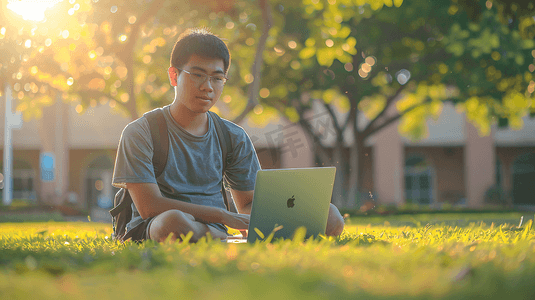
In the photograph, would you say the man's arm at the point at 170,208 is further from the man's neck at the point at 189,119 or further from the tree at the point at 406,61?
the tree at the point at 406,61

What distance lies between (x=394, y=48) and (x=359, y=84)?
1676mm

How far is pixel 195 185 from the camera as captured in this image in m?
3.69

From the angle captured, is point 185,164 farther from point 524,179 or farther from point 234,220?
point 524,179

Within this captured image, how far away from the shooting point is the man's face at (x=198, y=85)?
3.62 metres

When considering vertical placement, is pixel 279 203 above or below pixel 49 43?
below

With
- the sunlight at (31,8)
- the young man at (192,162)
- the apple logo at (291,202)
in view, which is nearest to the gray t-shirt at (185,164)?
the young man at (192,162)

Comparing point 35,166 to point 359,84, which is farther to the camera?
point 35,166

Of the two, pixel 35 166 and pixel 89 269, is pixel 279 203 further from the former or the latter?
pixel 35 166

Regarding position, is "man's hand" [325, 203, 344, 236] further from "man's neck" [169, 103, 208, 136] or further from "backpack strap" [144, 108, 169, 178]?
"backpack strap" [144, 108, 169, 178]

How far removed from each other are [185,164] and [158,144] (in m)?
0.25

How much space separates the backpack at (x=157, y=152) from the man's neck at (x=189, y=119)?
106mm

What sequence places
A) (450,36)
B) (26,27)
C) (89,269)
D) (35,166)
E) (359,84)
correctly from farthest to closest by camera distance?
1. (35,166)
2. (359,84)
3. (450,36)
4. (26,27)
5. (89,269)

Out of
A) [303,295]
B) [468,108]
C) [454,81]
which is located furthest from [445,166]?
[303,295]

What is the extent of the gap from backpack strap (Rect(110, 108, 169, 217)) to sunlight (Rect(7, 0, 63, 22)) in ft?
13.6
